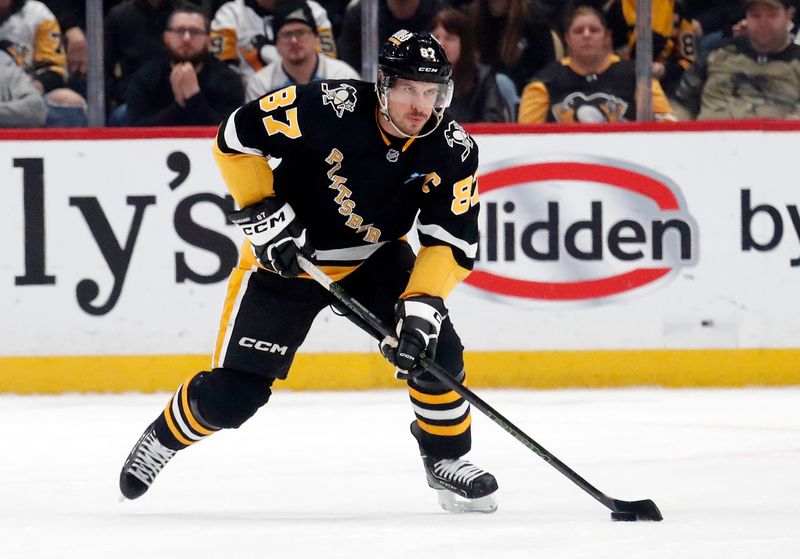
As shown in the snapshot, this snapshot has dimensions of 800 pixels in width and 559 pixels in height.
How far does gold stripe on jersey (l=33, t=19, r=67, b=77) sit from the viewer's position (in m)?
5.36

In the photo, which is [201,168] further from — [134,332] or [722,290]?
A: [722,290]

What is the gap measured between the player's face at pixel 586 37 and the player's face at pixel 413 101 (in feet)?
7.56

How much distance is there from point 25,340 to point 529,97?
2044 millimetres

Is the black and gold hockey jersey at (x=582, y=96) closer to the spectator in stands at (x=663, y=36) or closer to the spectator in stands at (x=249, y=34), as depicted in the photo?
the spectator in stands at (x=663, y=36)

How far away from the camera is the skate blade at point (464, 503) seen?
3.34 metres

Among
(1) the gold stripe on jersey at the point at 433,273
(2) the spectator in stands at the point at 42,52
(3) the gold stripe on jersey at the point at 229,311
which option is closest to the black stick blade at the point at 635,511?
(1) the gold stripe on jersey at the point at 433,273

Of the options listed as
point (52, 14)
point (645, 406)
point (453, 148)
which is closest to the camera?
point (453, 148)

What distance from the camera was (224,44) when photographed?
543 cm

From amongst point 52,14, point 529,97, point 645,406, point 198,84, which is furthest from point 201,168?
point 645,406

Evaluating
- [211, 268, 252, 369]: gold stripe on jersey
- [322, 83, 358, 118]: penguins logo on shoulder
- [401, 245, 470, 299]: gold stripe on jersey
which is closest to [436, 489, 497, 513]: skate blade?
[401, 245, 470, 299]: gold stripe on jersey

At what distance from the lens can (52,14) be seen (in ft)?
17.6

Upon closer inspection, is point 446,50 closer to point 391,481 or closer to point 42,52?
point 42,52

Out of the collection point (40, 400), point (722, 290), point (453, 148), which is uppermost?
point (453, 148)

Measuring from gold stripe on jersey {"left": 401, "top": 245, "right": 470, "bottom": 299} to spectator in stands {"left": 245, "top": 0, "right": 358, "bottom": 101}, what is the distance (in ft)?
7.36
